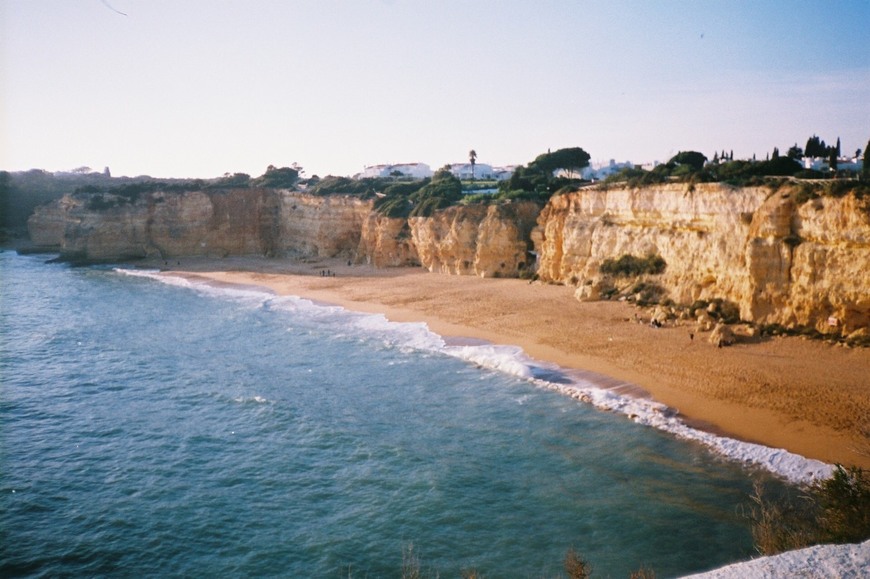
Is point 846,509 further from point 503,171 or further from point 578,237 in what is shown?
point 503,171

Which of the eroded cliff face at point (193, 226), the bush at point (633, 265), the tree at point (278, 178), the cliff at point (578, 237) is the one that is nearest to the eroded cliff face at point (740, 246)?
the cliff at point (578, 237)

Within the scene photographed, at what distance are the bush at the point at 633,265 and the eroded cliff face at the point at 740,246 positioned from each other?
293 mm

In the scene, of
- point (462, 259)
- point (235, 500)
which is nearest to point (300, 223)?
point (462, 259)

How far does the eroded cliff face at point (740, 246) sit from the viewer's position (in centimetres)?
1891

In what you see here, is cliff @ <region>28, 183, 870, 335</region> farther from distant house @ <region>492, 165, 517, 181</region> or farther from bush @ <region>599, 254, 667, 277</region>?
distant house @ <region>492, 165, 517, 181</region>

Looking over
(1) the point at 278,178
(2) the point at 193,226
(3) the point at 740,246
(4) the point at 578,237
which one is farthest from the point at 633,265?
(1) the point at 278,178

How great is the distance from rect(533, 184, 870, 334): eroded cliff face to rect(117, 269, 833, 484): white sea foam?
23.6 ft

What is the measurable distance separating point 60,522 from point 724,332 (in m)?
19.8

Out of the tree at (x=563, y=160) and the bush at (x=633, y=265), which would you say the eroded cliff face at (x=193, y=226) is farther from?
the bush at (x=633, y=265)

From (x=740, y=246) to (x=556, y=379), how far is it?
29.9ft

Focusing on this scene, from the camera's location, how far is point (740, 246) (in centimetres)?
2248

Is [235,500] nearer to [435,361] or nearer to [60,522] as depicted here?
[60,522]

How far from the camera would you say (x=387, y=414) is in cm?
1772

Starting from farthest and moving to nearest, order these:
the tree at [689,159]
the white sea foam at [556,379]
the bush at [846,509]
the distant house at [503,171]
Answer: the distant house at [503,171], the tree at [689,159], the white sea foam at [556,379], the bush at [846,509]
